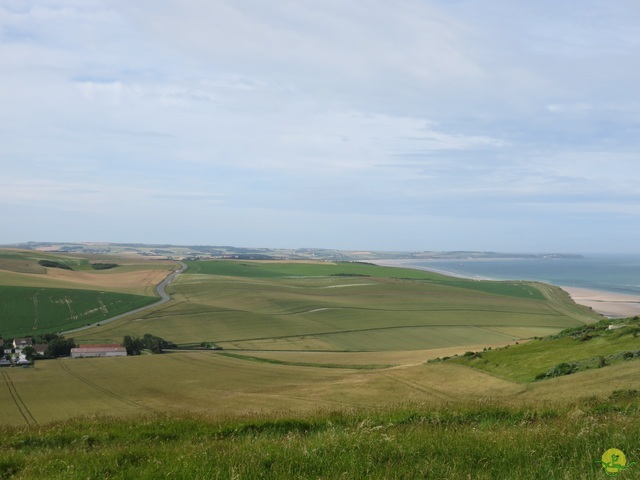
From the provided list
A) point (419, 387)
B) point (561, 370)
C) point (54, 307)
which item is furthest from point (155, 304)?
point (561, 370)

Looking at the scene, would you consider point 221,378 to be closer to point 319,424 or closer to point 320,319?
point 319,424

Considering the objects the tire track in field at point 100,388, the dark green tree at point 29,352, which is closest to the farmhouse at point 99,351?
the dark green tree at point 29,352

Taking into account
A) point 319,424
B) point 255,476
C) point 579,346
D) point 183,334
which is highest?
point 255,476

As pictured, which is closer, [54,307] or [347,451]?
[347,451]

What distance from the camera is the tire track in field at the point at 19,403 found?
23.2 meters

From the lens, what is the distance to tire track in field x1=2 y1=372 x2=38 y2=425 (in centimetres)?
2320

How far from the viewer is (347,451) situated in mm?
5988

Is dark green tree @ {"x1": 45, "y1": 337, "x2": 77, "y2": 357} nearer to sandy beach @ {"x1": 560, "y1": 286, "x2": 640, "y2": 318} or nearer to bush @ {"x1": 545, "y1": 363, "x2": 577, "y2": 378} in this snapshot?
bush @ {"x1": 545, "y1": 363, "x2": 577, "y2": 378}

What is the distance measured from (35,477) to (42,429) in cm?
399

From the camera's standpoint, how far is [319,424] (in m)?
8.90

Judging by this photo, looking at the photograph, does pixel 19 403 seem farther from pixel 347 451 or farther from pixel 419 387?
pixel 347 451

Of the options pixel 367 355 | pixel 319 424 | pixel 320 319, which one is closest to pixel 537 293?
pixel 320 319

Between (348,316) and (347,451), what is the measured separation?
76.6 metres

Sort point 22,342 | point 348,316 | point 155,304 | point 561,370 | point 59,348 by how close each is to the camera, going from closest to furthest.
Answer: point 561,370, point 59,348, point 22,342, point 348,316, point 155,304
